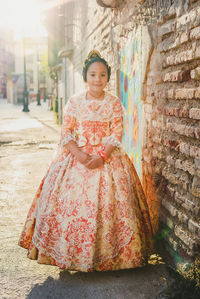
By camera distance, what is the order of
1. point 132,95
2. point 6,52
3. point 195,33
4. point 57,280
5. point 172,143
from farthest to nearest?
point 6,52, point 132,95, point 172,143, point 57,280, point 195,33

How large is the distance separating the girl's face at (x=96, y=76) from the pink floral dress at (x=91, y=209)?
0.42 feet

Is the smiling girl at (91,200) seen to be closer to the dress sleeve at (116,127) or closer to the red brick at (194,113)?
the dress sleeve at (116,127)

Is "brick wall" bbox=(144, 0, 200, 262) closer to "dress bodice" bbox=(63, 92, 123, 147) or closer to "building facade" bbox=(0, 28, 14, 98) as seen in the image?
"dress bodice" bbox=(63, 92, 123, 147)

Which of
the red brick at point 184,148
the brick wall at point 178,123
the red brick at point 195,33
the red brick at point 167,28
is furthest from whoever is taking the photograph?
the red brick at point 167,28

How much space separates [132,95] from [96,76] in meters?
1.46

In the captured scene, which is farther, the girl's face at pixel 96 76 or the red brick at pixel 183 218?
the girl's face at pixel 96 76

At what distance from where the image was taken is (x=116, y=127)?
10.9 feet

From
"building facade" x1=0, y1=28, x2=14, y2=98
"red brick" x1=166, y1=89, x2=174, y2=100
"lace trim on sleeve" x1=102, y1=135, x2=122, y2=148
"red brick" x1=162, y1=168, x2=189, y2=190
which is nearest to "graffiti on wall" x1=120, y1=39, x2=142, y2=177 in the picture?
"red brick" x1=166, y1=89, x2=174, y2=100

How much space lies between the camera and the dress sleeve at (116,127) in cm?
327

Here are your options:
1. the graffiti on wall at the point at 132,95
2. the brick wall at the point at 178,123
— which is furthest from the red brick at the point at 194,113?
the graffiti on wall at the point at 132,95

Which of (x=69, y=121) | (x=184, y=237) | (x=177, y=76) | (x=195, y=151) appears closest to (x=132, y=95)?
(x=69, y=121)

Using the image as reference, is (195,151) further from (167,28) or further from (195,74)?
(167,28)

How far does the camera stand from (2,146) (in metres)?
11.1

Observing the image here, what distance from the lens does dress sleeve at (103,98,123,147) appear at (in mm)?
3266
